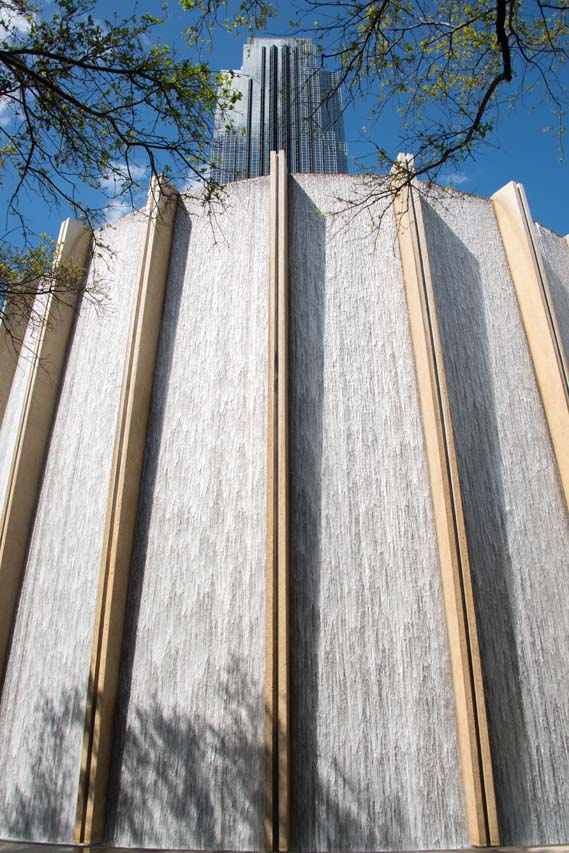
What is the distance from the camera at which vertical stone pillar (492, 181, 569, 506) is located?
7852 millimetres

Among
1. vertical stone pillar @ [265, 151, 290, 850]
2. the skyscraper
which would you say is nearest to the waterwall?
vertical stone pillar @ [265, 151, 290, 850]

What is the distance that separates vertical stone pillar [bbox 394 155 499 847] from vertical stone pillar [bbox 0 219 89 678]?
4647 mm

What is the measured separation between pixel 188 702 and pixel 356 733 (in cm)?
180

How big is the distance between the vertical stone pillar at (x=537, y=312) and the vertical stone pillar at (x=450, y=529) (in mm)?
1738

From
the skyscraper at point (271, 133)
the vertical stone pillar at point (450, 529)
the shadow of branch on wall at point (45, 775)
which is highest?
the skyscraper at point (271, 133)

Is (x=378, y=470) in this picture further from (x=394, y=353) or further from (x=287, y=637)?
(x=287, y=637)

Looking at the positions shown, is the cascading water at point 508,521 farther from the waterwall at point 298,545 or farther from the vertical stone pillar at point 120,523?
the vertical stone pillar at point 120,523

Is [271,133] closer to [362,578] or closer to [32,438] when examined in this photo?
[32,438]

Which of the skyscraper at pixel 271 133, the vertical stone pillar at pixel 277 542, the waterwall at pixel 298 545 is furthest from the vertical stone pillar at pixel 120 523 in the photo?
the skyscraper at pixel 271 133

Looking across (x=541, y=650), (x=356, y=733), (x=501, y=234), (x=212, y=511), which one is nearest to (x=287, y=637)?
(x=356, y=733)

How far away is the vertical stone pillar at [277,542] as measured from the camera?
560cm

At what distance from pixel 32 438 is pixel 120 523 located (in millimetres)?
2370

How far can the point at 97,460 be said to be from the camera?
26.3ft

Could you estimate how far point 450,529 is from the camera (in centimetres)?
663
